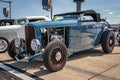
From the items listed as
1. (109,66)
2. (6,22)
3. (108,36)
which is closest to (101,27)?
(108,36)

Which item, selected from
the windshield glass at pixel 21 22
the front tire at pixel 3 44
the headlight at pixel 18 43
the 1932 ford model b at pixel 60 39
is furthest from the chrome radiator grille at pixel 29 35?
the windshield glass at pixel 21 22

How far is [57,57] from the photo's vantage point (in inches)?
205

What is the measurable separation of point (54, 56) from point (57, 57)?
0.11m

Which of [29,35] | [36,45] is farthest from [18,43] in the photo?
[36,45]

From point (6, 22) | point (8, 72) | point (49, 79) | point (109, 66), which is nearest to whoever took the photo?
point (49, 79)

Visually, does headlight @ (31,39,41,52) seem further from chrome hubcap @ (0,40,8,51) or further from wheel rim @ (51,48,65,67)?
chrome hubcap @ (0,40,8,51)

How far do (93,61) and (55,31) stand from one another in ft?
5.25

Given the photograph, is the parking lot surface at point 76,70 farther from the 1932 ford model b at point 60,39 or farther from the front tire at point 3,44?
the front tire at point 3,44

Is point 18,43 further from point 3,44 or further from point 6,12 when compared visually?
point 6,12

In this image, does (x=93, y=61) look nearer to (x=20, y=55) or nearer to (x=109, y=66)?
(x=109, y=66)

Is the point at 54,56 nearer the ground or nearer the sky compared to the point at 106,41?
nearer the ground

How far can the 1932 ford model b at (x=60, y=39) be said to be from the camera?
17.0 feet

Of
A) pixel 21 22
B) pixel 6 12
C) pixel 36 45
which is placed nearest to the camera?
pixel 36 45

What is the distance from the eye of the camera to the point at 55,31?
6.08 meters
